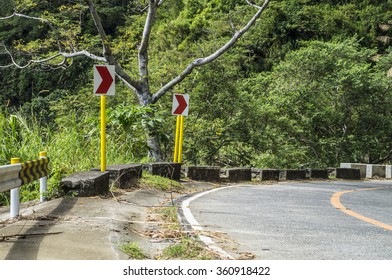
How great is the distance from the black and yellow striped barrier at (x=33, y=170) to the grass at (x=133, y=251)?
7.50 ft

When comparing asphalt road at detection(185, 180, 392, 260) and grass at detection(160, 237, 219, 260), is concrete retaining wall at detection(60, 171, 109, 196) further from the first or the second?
grass at detection(160, 237, 219, 260)

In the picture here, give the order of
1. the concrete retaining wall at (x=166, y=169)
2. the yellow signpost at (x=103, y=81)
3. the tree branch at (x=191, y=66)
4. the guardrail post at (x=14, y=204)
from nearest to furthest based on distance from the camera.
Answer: the guardrail post at (x=14, y=204) < the yellow signpost at (x=103, y=81) < the concrete retaining wall at (x=166, y=169) < the tree branch at (x=191, y=66)

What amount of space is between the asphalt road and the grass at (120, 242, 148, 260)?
3.45 feet

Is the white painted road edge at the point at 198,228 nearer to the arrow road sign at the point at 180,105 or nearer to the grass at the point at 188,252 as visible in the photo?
the grass at the point at 188,252

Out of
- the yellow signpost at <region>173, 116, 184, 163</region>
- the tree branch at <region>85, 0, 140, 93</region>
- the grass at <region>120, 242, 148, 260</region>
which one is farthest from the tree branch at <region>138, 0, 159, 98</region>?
the grass at <region>120, 242, 148, 260</region>

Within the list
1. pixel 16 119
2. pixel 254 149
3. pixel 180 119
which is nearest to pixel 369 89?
pixel 254 149

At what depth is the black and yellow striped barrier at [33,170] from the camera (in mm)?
7008

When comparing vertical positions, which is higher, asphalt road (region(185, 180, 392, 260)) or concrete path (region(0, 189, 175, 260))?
concrete path (region(0, 189, 175, 260))

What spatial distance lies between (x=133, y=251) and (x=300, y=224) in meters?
3.05

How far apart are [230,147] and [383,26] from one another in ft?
94.0

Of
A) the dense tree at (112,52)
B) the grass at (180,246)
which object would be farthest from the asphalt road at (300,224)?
the dense tree at (112,52)

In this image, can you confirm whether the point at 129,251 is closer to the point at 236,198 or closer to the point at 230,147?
the point at 236,198

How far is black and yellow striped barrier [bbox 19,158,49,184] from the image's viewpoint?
701cm

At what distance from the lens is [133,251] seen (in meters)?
5.13
